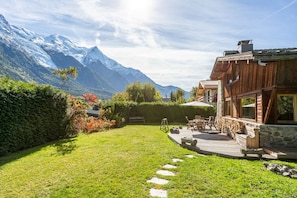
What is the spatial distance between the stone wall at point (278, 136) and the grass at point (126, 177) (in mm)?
1846

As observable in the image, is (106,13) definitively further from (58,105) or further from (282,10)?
(282,10)

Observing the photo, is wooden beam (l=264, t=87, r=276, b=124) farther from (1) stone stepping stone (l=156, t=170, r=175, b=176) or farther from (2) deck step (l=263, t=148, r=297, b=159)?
(1) stone stepping stone (l=156, t=170, r=175, b=176)

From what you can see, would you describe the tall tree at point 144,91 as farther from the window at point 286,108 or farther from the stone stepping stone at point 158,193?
the stone stepping stone at point 158,193

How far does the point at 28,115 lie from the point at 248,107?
34.8 ft

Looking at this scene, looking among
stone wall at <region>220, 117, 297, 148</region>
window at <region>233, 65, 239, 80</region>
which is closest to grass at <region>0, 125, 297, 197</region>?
stone wall at <region>220, 117, 297, 148</region>

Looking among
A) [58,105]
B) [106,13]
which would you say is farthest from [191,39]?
[58,105]

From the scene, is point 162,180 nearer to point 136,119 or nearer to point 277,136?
point 277,136

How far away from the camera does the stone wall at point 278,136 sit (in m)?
8.27

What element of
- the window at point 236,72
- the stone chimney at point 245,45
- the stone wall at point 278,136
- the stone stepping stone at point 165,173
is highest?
the stone chimney at point 245,45

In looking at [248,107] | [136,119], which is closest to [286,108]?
[248,107]

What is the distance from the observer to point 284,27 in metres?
13.8

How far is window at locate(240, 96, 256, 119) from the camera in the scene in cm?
1047

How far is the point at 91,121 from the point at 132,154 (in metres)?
8.77

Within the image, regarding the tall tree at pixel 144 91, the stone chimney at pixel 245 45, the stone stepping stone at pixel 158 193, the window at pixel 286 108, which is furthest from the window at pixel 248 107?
the tall tree at pixel 144 91
